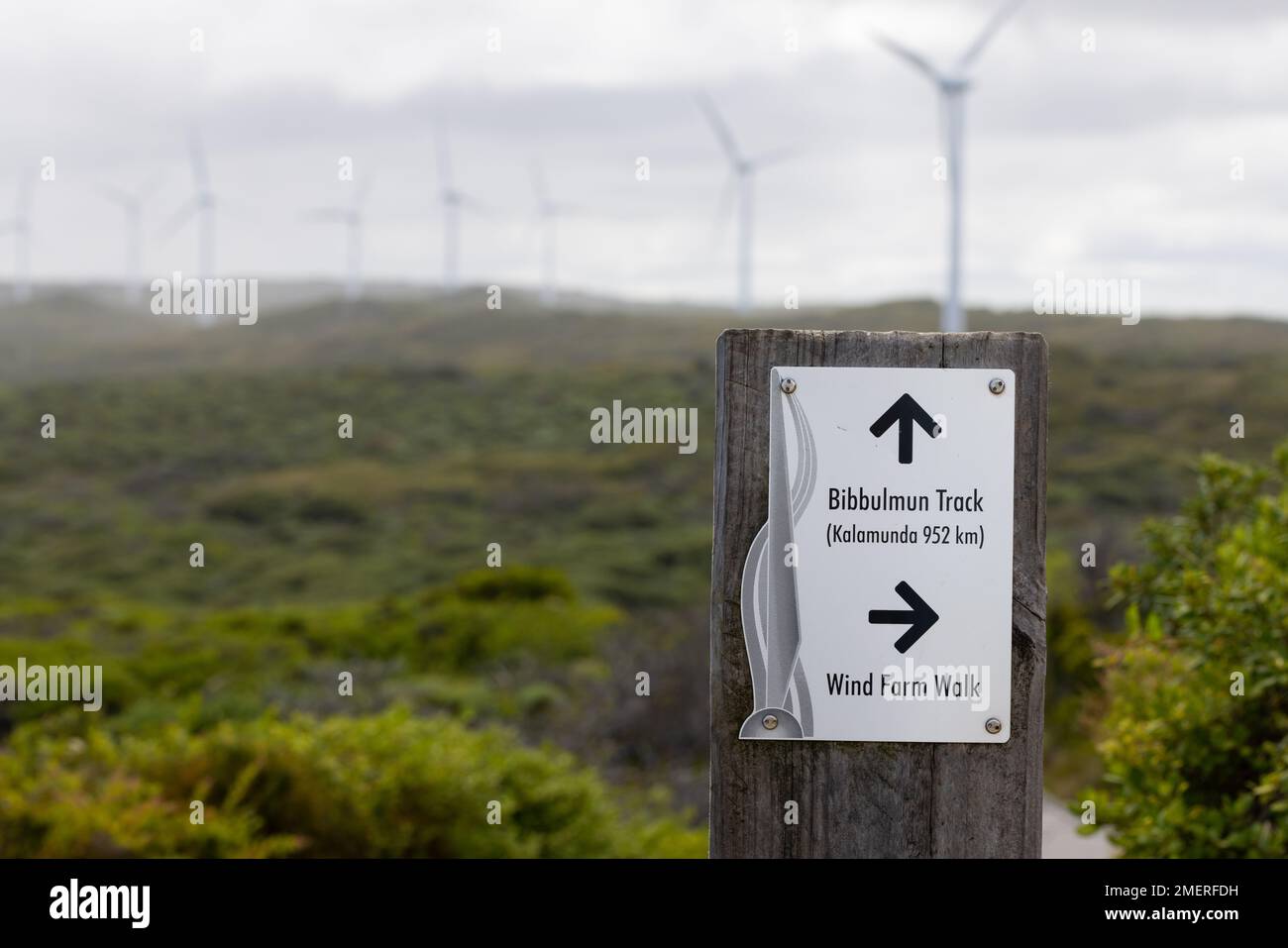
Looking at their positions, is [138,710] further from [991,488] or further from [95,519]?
[95,519]

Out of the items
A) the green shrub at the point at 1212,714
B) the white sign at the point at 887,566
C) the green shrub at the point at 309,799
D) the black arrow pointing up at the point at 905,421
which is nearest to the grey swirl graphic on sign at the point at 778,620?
the white sign at the point at 887,566

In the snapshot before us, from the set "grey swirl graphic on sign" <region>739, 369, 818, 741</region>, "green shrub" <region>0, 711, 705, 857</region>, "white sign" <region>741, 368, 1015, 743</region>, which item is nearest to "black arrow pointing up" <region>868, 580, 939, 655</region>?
"white sign" <region>741, 368, 1015, 743</region>

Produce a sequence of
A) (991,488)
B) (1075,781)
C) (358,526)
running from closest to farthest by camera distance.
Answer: (991,488)
(1075,781)
(358,526)

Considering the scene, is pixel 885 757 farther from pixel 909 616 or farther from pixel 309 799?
pixel 309 799

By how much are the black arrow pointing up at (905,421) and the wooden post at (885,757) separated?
67mm

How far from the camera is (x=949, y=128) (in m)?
25.0

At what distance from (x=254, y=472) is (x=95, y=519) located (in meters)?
8.10

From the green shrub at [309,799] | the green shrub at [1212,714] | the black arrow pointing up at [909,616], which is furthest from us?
the green shrub at [309,799]

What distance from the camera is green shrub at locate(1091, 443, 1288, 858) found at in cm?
416

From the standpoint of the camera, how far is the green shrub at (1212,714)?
13.7ft

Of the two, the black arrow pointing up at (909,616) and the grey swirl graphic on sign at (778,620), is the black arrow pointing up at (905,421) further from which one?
the black arrow pointing up at (909,616)
